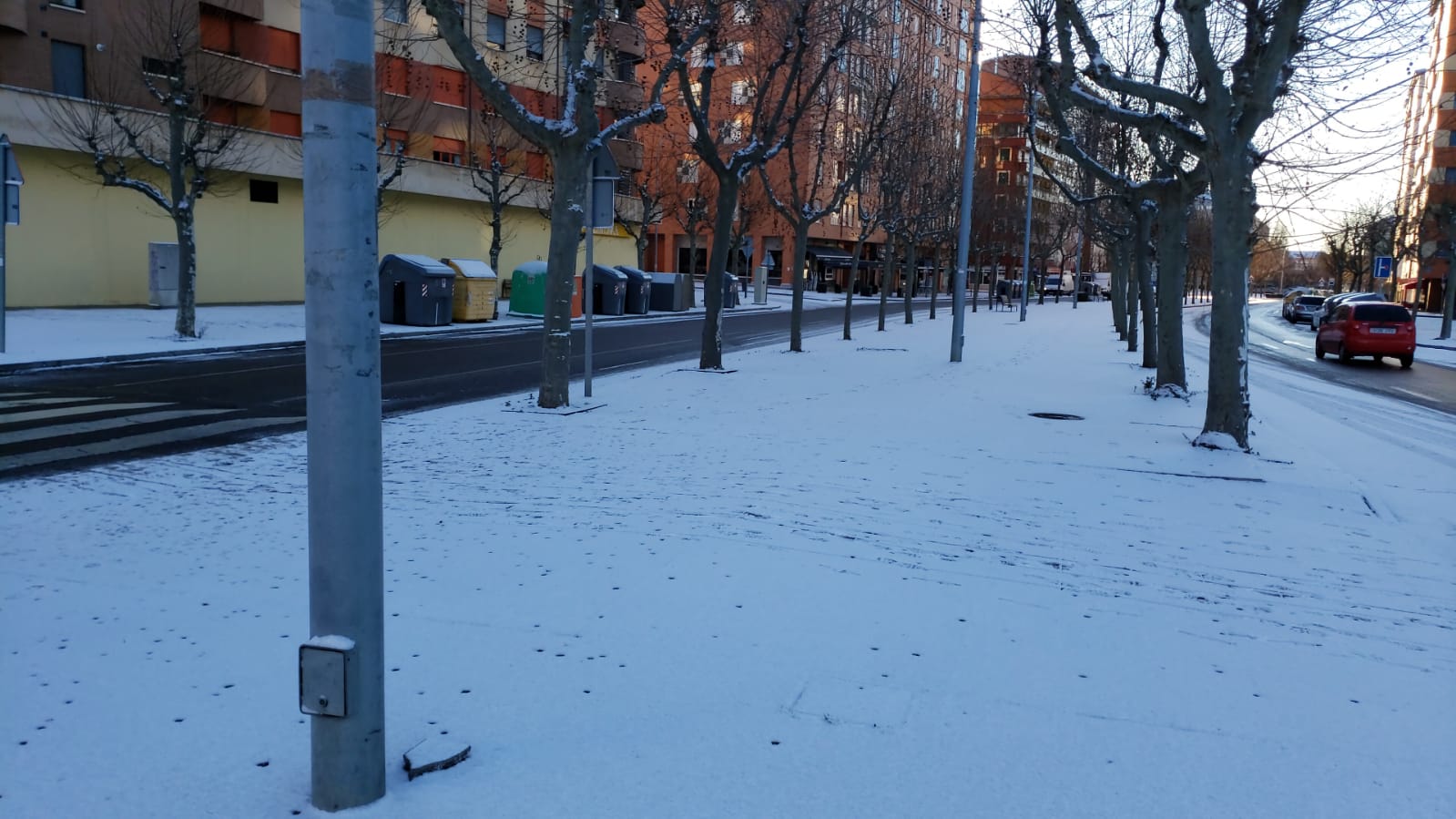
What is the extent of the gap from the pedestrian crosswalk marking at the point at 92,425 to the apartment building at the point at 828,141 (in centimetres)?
830

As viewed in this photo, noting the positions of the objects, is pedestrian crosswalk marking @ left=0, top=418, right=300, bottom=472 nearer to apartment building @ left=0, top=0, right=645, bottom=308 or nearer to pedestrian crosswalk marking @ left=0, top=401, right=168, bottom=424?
pedestrian crosswalk marking @ left=0, top=401, right=168, bottom=424

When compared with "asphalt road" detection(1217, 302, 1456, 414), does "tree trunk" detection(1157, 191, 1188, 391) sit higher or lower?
higher

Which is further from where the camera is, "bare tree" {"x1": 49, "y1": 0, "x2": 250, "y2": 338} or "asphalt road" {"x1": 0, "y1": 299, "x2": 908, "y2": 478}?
"bare tree" {"x1": 49, "y1": 0, "x2": 250, "y2": 338}

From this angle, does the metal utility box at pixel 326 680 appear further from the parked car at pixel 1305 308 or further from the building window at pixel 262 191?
the parked car at pixel 1305 308

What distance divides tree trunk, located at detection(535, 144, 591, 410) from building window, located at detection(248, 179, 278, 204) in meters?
23.3

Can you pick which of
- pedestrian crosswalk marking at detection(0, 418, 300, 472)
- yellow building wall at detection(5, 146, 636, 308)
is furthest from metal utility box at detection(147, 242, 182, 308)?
pedestrian crosswalk marking at detection(0, 418, 300, 472)

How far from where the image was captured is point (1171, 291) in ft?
45.5

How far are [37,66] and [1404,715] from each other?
29605 mm

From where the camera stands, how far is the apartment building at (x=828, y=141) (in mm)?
20391

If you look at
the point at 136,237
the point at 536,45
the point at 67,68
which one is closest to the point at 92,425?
the point at 536,45

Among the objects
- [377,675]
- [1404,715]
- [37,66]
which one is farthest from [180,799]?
[37,66]

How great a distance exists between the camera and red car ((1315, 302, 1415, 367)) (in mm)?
24812

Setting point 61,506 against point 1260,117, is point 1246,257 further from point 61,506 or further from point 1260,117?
point 61,506

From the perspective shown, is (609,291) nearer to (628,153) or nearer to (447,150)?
(447,150)
